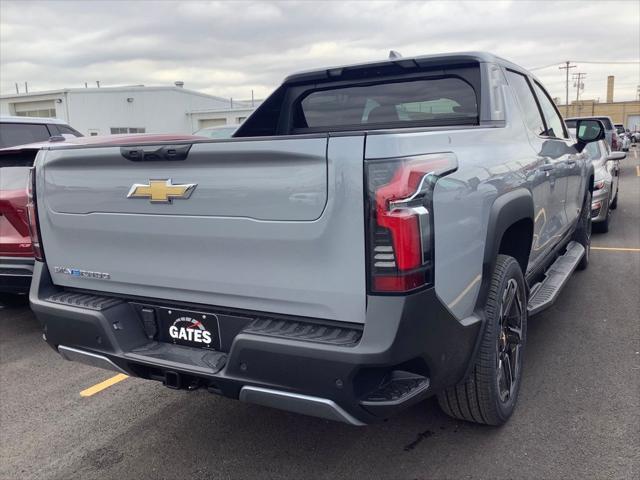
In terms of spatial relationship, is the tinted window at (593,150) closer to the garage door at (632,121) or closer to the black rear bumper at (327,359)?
the black rear bumper at (327,359)

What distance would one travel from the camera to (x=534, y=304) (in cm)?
368

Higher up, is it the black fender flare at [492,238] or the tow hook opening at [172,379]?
the black fender flare at [492,238]

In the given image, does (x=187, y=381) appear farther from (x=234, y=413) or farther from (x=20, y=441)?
(x=20, y=441)

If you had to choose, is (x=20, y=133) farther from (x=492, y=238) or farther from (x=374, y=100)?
(x=492, y=238)

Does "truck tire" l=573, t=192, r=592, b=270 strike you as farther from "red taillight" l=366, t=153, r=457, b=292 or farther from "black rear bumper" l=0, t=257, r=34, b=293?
"black rear bumper" l=0, t=257, r=34, b=293

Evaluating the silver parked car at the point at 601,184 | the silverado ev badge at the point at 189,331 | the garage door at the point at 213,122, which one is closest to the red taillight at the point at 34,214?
the silverado ev badge at the point at 189,331

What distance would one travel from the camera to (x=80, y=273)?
2.97 metres

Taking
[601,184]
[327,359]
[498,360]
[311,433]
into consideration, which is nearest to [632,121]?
[601,184]

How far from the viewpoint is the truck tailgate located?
2191 mm

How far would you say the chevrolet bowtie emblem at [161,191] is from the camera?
8.18 ft

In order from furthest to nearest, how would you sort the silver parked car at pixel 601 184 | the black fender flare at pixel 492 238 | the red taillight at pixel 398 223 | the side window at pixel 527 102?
the silver parked car at pixel 601 184 → the side window at pixel 527 102 → the black fender flare at pixel 492 238 → the red taillight at pixel 398 223

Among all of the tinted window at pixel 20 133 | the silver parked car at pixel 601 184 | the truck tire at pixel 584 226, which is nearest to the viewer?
the truck tire at pixel 584 226

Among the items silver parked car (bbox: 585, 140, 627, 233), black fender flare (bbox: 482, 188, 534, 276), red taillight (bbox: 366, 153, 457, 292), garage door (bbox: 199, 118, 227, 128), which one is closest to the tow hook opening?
red taillight (bbox: 366, 153, 457, 292)

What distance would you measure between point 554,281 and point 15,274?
435 cm
